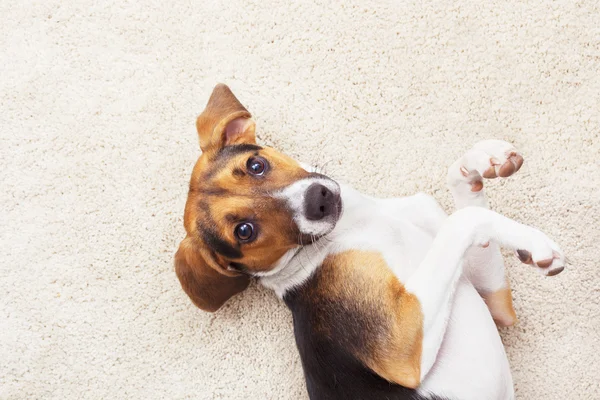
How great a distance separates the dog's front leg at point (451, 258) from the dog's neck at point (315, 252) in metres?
0.49

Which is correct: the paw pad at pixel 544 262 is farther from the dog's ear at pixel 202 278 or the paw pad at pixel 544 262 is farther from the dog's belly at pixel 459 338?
the dog's ear at pixel 202 278

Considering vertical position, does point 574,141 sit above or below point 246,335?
above

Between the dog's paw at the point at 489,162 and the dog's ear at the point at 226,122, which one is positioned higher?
the dog's paw at the point at 489,162

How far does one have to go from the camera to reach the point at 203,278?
10.8 ft

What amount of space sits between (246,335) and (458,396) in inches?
64.4

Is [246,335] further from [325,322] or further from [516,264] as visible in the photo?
[516,264]

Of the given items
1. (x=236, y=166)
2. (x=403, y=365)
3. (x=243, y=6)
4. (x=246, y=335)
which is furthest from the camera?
(x=243, y=6)

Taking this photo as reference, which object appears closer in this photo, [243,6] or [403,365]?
[403,365]

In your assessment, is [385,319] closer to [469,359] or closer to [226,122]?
[469,359]

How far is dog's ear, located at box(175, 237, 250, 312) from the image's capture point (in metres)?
3.23

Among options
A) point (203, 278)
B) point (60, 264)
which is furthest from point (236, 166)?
point (60, 264)

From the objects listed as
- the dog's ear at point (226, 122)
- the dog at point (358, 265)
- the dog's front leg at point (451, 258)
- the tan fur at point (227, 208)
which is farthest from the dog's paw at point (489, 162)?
the dog's ear at point (226, 122)

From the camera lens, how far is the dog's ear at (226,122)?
3.36 metres

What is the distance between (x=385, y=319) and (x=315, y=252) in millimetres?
577
